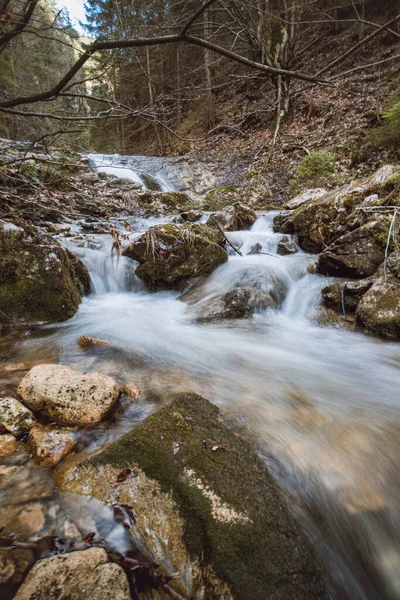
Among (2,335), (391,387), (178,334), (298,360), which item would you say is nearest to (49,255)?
(2,335)

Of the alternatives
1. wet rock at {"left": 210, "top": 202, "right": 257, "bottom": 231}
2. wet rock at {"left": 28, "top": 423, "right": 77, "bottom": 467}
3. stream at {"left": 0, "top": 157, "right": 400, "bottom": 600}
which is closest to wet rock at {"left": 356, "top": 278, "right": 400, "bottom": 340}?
stream at {"left": 0, "top": 157, "right": 400, "bottom": 600}

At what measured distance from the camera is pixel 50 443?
205 centimetres

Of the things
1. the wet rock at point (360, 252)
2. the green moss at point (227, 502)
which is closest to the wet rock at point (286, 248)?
the wet rock at point (360, 252)

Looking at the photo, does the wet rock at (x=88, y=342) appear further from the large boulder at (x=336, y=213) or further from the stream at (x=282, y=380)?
the large boulder at (x=336, y=213)

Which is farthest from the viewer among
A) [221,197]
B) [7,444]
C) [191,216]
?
[221,197]

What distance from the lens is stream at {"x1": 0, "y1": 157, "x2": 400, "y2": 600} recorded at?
5.57ft

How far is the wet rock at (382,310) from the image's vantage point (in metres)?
3.99

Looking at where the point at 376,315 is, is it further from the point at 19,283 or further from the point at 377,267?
the point at 19,283

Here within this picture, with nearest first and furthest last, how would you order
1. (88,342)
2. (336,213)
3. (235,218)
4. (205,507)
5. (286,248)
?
1. (205,507)
2. (88,342)
3. (336,213)
4. (286,248)
5. (235,218)

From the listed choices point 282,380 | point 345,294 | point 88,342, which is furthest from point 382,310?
point 88,342

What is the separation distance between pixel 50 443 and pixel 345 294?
4.47 meters

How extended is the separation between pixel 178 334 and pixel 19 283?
2490mm

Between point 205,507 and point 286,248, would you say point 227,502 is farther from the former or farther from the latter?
point 286,248

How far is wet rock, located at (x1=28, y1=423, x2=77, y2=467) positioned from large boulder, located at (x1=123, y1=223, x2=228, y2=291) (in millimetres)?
4222
